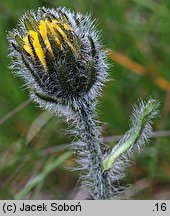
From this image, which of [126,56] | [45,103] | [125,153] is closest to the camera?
[45,103]

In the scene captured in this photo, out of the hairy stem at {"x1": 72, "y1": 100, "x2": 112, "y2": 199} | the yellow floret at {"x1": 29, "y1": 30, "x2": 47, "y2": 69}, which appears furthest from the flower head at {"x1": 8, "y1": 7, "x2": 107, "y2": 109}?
the hairy stem at {"x1": 72, "y1": 100, "x2": 112, "y2": 199}

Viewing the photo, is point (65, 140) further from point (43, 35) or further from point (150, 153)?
point (43, 35)

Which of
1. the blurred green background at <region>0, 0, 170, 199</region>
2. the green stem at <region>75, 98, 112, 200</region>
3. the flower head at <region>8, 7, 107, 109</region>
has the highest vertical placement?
the blurred green background at <region>0, 0, 170, 199</region>

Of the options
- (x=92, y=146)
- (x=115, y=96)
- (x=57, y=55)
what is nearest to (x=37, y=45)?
(x=57, y=55)

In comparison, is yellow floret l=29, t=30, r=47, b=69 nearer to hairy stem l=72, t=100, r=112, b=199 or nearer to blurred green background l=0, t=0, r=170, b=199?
hairy stem l=72, t=100, r=112, b=199

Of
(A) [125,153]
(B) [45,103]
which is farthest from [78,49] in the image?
(A) [125,153]

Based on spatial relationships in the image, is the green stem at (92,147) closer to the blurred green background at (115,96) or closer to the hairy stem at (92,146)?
the hairy stem at (92,146)

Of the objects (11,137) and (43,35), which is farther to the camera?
(11,137)

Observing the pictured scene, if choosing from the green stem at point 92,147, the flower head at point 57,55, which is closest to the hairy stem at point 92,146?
the green stem at point 92,147
